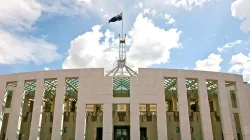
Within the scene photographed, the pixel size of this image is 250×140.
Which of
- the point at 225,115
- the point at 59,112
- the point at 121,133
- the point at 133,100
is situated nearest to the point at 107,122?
the point at 133,100

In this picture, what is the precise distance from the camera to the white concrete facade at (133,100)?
21.1 meters

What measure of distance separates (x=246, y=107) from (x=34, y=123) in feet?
80.7

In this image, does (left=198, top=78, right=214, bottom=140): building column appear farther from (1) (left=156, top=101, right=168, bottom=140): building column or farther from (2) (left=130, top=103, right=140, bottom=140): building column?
(2) (left=130, top=103, right=140, bottom=140): building column

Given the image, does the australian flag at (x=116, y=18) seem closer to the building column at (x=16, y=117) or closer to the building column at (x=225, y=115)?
the building column at (x=16, y=117)

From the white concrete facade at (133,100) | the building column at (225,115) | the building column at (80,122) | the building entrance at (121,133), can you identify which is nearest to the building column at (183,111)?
the white concrete facade at (133,100)

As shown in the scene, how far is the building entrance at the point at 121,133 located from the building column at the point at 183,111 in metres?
8.44

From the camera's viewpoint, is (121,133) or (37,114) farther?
(121,133)

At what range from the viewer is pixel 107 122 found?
69.2ft

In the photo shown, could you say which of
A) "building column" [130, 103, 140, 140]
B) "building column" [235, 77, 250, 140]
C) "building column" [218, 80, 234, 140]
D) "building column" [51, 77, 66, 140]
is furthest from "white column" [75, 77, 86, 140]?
"building column" [235, 77, 250, 140]

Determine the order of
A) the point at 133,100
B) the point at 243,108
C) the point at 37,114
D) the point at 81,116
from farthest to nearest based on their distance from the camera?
→ the point at 243,108 → the point at 37,114 → the point at 133,100 → the point at 81,116

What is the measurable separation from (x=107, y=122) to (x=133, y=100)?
3601 mm

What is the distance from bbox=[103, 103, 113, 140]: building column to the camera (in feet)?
67.5

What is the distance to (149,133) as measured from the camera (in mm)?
26672

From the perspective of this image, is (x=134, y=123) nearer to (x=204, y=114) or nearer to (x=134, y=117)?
(x=134, y=117)
